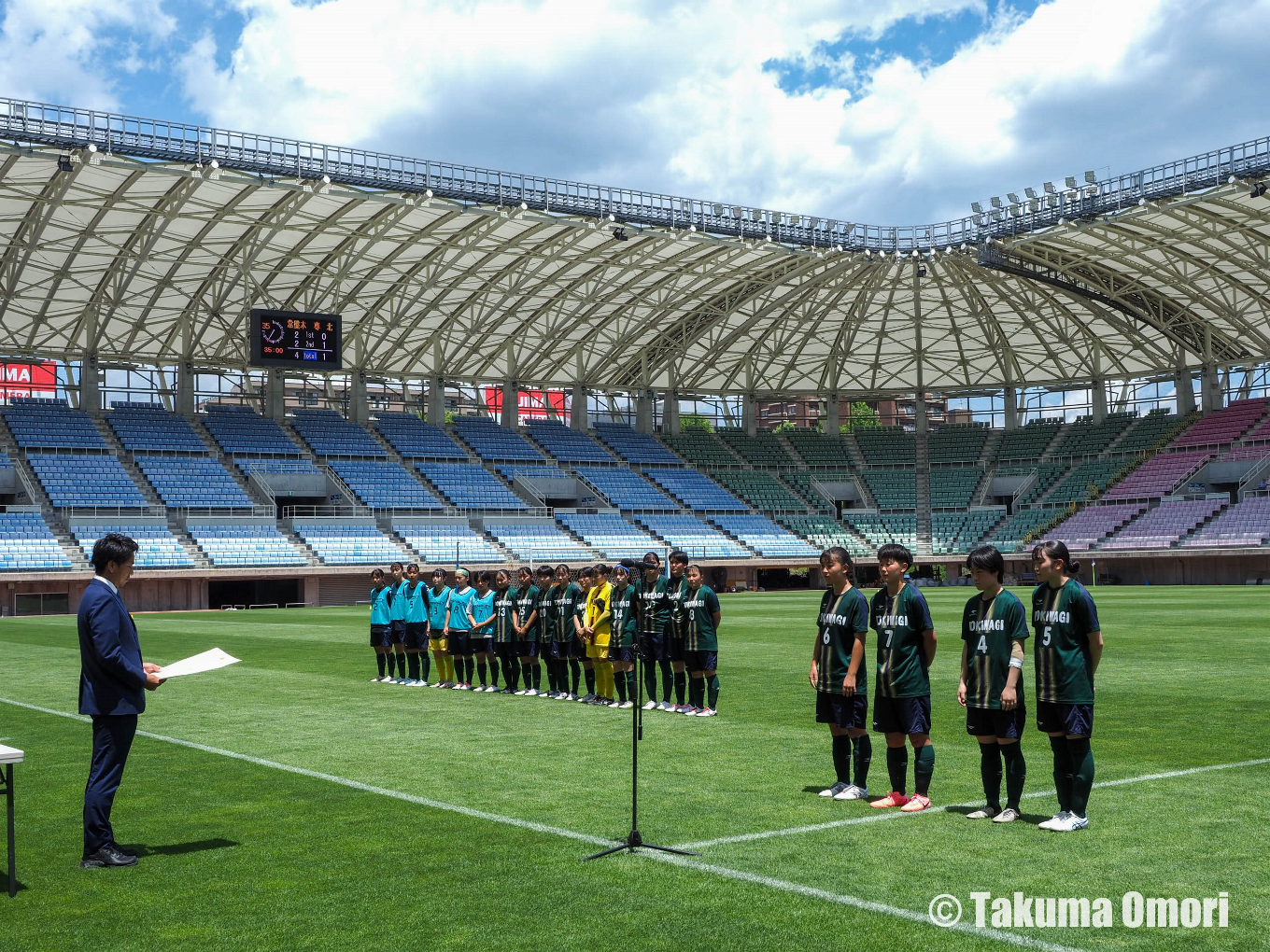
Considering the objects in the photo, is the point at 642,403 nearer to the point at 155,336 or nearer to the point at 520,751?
the point at 155,336

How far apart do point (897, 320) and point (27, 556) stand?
4649 centimetres

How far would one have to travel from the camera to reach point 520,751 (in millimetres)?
12820

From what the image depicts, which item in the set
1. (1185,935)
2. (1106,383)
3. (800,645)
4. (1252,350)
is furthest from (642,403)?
(1185,935)

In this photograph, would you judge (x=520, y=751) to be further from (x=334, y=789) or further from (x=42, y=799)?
(x=42, y=799)

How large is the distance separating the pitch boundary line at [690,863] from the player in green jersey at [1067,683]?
2379mm

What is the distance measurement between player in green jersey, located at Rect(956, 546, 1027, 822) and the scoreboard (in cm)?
4430

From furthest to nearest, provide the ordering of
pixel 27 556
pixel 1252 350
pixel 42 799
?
pixel 1252 350 → pixel 27 556 → pixel 42 799

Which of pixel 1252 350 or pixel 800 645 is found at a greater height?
pixel 1252 350

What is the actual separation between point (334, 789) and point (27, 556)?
45.0 metres

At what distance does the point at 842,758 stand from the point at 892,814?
31.3 inches

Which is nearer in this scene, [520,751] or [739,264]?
[520,751]

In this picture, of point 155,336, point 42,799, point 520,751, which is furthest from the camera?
point 155,336

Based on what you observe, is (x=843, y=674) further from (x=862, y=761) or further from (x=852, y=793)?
(x=852, y=793)

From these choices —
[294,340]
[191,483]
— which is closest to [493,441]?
[191,483]
